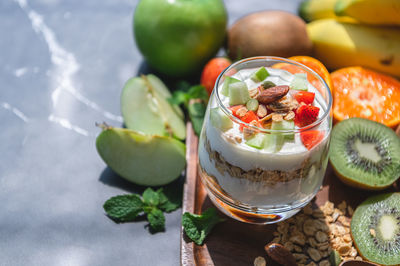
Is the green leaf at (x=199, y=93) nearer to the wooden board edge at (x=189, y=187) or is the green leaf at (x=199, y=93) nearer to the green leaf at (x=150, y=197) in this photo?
the wooden board edge at (x=189, y=187)

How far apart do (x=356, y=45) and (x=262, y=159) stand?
766 millimetres

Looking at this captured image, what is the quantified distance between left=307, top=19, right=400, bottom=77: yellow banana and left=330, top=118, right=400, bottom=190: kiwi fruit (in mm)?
311

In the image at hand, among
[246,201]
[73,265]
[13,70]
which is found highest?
[246,201]

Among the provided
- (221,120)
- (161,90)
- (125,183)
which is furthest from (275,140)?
(161,90)

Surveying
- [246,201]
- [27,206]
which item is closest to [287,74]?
[246,201]

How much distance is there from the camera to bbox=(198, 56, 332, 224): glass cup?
768 millimetres

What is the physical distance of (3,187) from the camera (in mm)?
1145

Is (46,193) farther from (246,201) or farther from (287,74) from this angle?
(287,74)

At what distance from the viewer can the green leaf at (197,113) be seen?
3.95 ft

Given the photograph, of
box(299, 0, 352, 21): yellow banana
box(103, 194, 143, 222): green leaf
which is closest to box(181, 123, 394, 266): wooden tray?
box(103, 194, 143, 222): green leaf

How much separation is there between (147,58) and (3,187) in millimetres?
621

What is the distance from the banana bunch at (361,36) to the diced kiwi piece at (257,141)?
747 mm

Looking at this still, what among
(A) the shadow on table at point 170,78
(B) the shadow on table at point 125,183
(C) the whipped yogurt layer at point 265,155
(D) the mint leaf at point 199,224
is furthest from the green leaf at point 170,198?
(A) the shadow on table at point 170,78

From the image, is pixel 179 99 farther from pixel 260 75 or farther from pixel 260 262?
pixel 260 262
